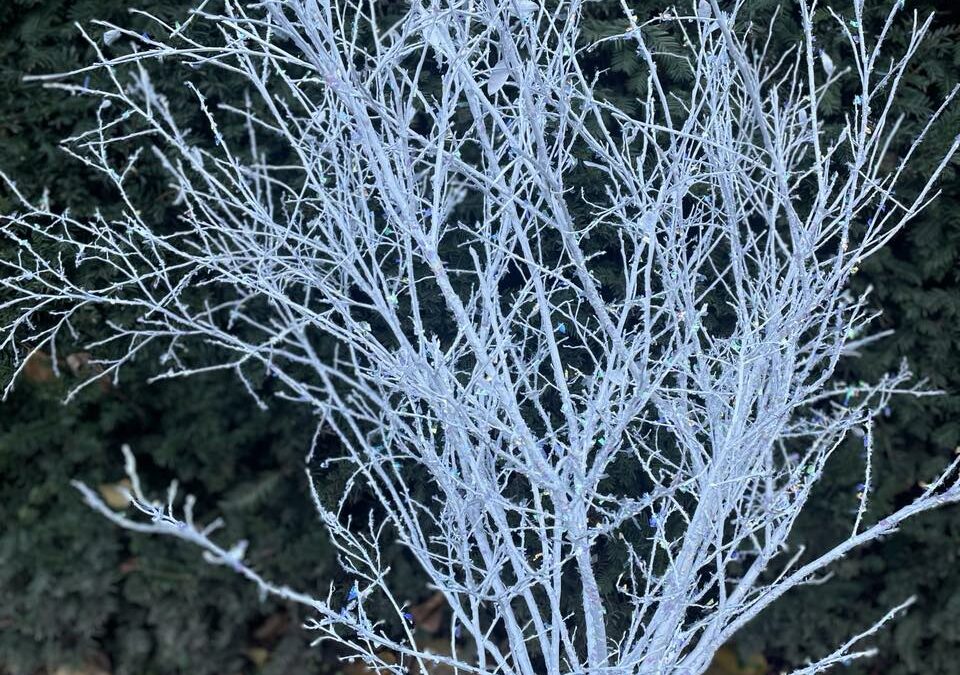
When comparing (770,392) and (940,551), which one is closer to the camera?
(770,392)

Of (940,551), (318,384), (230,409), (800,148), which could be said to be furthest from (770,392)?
(230,409)

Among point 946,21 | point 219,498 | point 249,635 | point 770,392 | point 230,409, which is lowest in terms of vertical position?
point 249,635

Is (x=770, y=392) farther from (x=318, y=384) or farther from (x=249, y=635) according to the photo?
(x=249, y=635)

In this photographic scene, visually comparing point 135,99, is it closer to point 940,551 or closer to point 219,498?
point 219,498

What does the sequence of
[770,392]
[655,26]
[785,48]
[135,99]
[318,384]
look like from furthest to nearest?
[318,384] → [135,99] → [785,48] → [655,26] → [770,392]

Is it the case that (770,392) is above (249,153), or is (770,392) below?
below

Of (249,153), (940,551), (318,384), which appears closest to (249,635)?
(318,384)

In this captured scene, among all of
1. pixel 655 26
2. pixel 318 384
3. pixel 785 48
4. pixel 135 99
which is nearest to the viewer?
pixel 655 26
